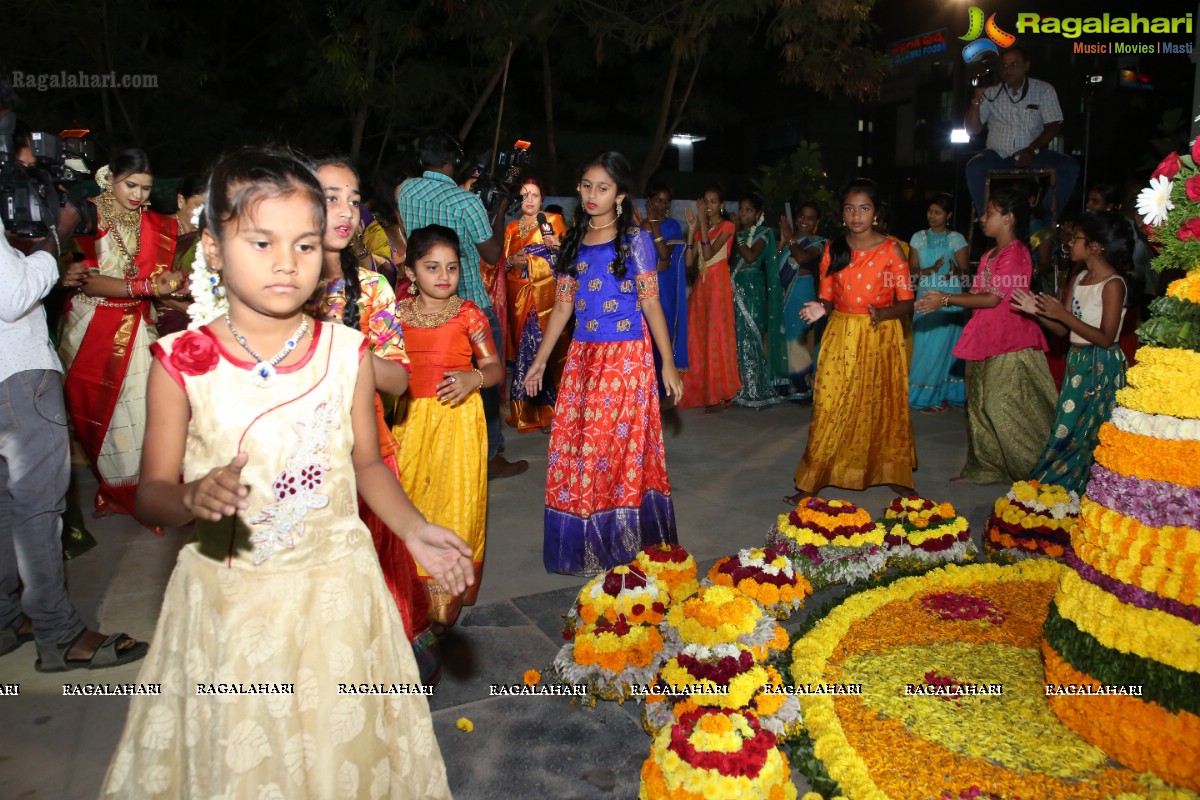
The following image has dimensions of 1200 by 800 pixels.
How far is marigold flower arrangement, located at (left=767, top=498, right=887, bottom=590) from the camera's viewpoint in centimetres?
425

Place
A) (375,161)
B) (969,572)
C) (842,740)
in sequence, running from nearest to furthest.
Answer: (842,740)
(969,572)
(375,161)

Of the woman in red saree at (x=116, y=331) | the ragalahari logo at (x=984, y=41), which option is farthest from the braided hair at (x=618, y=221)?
the ragalahari logo at (x=984, y=41)

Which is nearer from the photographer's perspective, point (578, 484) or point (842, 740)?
point (842, 740)

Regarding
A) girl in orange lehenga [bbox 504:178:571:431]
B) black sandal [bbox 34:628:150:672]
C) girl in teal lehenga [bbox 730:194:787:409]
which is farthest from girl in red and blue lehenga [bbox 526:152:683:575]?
girl in teal lehenga [bbox 730:194:787:409]

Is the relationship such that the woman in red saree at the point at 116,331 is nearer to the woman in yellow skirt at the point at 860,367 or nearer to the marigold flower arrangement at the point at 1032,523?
the woman in yellow skirt at the point at 860,367

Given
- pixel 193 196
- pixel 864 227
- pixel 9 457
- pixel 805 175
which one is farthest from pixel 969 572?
pixel 805 175

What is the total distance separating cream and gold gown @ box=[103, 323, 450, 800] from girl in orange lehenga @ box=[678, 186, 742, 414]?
672 centimetres

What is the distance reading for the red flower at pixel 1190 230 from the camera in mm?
2680

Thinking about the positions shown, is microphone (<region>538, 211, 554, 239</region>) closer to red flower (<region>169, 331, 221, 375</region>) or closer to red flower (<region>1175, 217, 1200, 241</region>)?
red flower (<region>1175, 217, 1200, 241</region>)

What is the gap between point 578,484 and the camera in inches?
175

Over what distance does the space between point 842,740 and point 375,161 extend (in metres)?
14.4

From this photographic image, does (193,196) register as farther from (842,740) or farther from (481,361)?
(842,740)

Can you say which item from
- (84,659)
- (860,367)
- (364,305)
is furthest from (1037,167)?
(84,659)

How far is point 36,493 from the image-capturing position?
10.9 feet
